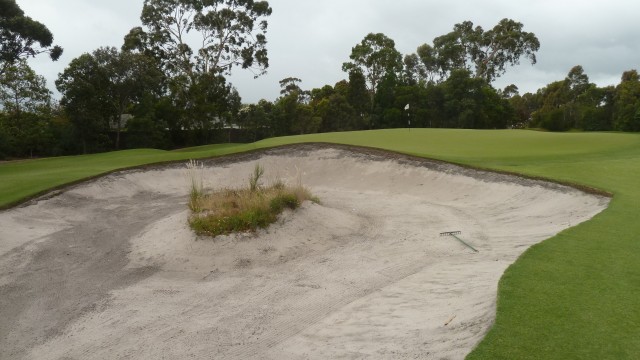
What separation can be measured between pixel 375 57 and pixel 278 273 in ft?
160

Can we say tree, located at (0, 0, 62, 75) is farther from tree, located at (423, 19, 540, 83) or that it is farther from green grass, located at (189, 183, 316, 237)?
tree, located at (423, 19, 540, 83)

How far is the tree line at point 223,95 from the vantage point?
34438mm

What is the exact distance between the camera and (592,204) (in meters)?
11.3

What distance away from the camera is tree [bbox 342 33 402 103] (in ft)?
178

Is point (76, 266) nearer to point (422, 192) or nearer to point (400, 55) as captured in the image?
point (422, 192)

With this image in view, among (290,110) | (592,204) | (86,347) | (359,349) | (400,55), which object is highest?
(400,55)

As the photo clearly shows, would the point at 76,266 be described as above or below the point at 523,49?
below

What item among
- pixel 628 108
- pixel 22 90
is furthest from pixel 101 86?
pixel 628 108

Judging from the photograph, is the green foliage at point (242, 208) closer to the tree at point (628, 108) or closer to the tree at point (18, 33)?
the tree at point (18, 33)

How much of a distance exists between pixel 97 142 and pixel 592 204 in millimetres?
34712

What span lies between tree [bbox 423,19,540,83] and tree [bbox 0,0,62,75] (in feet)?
161

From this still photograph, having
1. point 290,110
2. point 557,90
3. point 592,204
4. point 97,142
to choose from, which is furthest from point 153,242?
point 557,90


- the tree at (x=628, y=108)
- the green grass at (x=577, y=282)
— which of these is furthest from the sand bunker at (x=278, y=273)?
the tree at (x=628, y=108)

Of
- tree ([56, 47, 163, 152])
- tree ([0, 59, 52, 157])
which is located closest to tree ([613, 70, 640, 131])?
tree ([56, 47, 163, 152])
